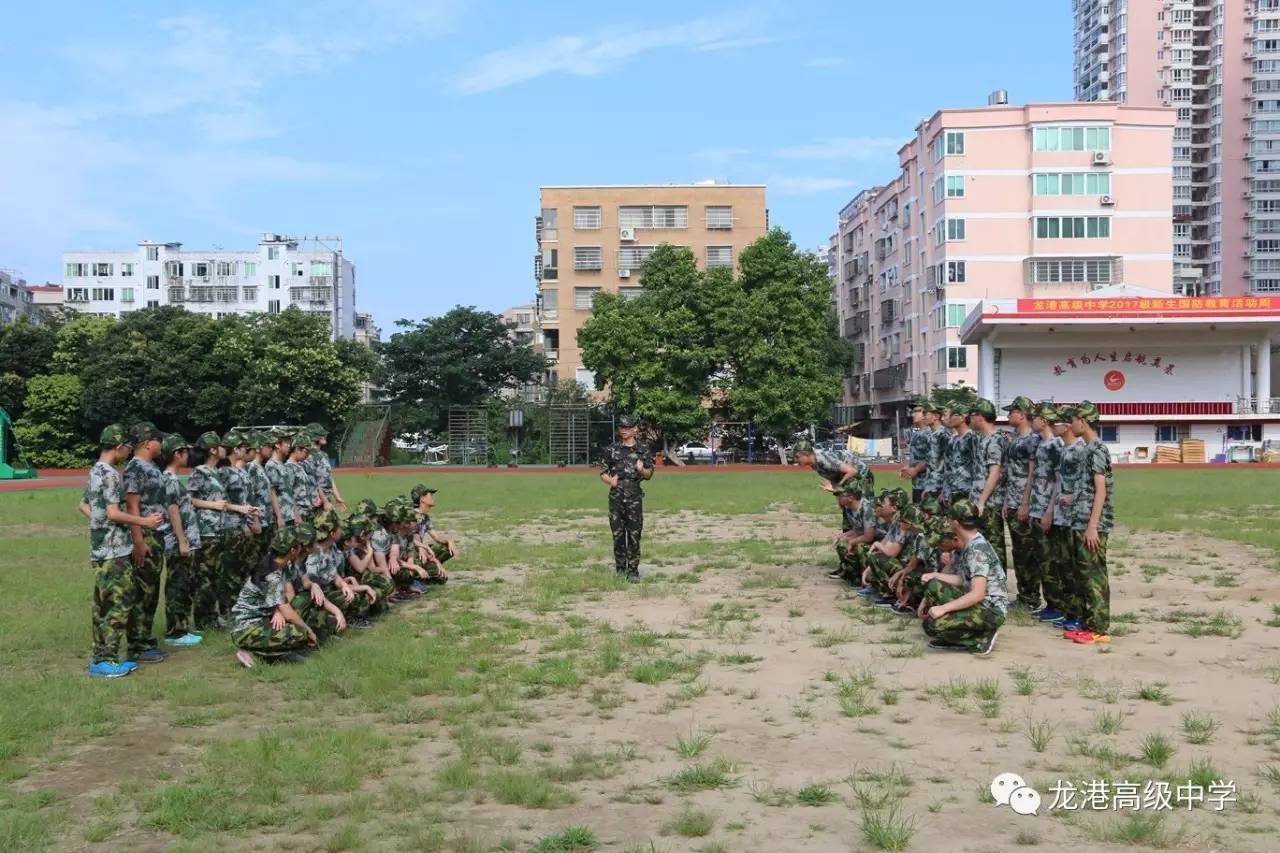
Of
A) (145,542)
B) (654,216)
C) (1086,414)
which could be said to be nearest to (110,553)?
(145,542)

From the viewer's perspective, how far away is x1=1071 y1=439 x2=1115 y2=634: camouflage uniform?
809cm

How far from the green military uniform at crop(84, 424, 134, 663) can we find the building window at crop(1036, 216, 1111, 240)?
48.7m

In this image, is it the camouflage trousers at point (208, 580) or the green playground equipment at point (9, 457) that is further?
the green playground equipment at point (9, 457)

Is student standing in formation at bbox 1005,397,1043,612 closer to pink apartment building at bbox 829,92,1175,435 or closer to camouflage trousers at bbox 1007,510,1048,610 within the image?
camouflage trousers at bbox 1007,510,1048,610

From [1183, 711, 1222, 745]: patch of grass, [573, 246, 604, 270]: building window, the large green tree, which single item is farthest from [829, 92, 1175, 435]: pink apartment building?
[1183, 711, 1222, 745]: patch of grass

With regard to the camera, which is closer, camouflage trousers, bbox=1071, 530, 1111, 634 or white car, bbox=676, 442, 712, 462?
camouflage trousers, bbox=1071, 530, 1111, 634

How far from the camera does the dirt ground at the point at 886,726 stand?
4.49m

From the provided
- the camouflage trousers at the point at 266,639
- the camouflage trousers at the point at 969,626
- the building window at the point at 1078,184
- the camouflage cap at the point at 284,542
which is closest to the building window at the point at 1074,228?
the building window at the point at 1078,184

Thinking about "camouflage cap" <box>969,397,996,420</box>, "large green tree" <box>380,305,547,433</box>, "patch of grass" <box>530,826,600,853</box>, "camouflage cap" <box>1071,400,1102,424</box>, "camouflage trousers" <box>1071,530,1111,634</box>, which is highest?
"large green tree" <box>380,305,547,433</box>

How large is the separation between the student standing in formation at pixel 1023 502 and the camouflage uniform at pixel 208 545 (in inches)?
265

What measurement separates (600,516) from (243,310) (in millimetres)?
68737

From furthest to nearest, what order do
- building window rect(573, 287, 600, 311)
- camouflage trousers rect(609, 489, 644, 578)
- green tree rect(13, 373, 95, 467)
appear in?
building window rect(573, 287, 600, 311) → green tree rect(13, 373, 95, 467) → camouflage trousers rect(609, 489, 644, 578)

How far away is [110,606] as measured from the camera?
24.6 ft

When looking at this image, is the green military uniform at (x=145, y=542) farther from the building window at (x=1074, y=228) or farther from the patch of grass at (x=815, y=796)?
the building window at (x=1074, y=228)
